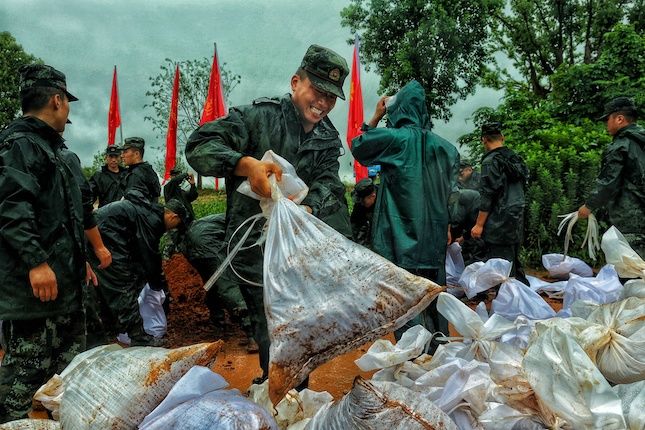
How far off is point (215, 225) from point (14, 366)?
8.26 feet

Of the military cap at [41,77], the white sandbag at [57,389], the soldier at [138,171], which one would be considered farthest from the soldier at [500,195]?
the white sandbag at [57,389]

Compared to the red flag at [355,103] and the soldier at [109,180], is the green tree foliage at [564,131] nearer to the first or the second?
the red flag at [355,103]

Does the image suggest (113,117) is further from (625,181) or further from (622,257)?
(622,257)

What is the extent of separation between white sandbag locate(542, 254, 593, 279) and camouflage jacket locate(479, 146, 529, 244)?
4.17ft

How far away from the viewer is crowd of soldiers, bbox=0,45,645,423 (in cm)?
256

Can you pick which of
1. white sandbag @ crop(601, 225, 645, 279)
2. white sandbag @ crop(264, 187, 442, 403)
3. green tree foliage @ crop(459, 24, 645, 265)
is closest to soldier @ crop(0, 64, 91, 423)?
white sandbag @ crop(264, 187, 442, 403)

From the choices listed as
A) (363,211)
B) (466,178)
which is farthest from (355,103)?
(363,211)

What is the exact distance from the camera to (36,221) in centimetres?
267

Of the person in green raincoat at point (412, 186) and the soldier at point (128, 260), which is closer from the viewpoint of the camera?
the person in green raincoat at point (412, 186)

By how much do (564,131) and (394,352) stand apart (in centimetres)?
924

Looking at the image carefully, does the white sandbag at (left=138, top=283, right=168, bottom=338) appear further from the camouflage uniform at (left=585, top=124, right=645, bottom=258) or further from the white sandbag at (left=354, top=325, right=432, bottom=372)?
the camouflage uniform at (left=585, top=124, right=645, bottom=258)

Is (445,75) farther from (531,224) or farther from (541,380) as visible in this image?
(541,380)

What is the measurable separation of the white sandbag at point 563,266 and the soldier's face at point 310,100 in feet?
16.7

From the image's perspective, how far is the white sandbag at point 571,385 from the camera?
1.88 m
